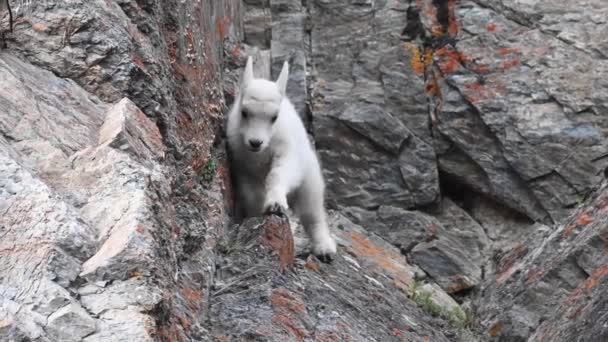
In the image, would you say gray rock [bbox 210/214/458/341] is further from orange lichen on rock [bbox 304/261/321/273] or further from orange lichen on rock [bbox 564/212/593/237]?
orange lichen on rock [bbox 564/212/593/237]

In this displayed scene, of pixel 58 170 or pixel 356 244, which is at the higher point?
pixel 58 170

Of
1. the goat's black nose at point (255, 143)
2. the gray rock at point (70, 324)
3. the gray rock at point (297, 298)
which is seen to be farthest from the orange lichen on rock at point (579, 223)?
the gray rock at point (70, 324)

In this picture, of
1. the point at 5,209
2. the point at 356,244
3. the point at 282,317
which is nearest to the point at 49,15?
the point at 5,209

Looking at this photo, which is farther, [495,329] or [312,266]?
[495,329]

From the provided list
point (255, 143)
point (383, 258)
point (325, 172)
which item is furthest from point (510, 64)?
point (255, 143)

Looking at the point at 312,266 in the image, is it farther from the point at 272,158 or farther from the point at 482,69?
the point at 482,69

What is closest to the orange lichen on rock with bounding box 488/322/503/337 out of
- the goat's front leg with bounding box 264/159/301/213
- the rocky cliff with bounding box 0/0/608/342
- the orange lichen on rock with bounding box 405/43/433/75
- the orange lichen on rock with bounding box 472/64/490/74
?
the rocky cliff with bounding box 0/0/608/342

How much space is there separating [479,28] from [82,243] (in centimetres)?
769

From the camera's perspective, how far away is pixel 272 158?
7066 millimetres

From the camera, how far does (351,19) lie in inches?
433

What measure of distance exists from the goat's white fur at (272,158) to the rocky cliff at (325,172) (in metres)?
0.18

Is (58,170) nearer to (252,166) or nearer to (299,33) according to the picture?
(252,166)

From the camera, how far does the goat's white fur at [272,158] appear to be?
6.91m

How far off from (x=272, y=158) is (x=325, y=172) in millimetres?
2905
